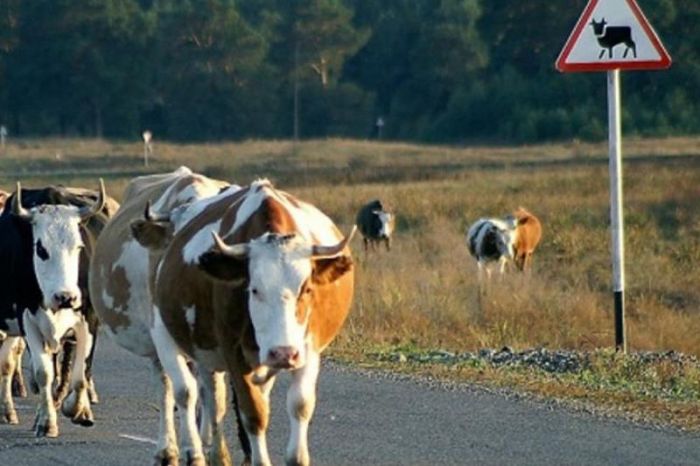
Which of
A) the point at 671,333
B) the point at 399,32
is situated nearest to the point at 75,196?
the point at 671,333

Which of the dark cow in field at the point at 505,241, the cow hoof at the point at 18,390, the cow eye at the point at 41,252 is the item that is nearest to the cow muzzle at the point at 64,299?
the cow eye at the point at 41,252

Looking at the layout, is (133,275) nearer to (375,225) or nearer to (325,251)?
(325,251)

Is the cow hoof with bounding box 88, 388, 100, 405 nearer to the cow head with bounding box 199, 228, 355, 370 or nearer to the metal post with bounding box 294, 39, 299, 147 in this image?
the cow head with bounding box 199, 228, 355, 370

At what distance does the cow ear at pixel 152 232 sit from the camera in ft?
37.1

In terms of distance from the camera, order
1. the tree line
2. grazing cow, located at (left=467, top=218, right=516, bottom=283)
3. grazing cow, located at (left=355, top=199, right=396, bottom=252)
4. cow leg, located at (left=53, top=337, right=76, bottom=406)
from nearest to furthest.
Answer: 1. cow leg, located at (left=53, top=337, right=76, bottom=406)
2. grazing cow, located at (left=467, top=218, right=516, bottom=283)
3. grazing cow, located at (left=355, top=199, right=396, bottom=252)
4. the tree line

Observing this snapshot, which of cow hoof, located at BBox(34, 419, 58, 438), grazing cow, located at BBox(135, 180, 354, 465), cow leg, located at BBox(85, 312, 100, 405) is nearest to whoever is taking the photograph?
grazing cow, located at BBox(135, 180, 354, 465)

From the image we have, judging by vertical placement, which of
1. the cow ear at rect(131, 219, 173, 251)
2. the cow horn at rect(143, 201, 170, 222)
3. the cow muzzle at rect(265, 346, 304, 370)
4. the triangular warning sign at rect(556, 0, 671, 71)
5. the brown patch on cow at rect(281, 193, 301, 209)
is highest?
the triangular warning sign at rect(556, 0, 671, 71)

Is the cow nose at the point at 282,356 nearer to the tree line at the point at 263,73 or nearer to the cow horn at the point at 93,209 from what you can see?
the cow horn at the point at 93,209

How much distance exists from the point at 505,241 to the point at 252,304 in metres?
23.1

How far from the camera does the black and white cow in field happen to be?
13.1 metres

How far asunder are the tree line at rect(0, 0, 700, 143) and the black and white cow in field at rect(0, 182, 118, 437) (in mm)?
71609

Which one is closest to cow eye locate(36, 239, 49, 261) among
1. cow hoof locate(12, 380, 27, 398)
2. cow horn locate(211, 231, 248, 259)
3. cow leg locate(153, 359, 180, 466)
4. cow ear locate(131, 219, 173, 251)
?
cow leg locate(153, 359, 180, 466)

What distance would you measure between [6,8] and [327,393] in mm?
82793

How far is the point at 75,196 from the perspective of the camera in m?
14.4
